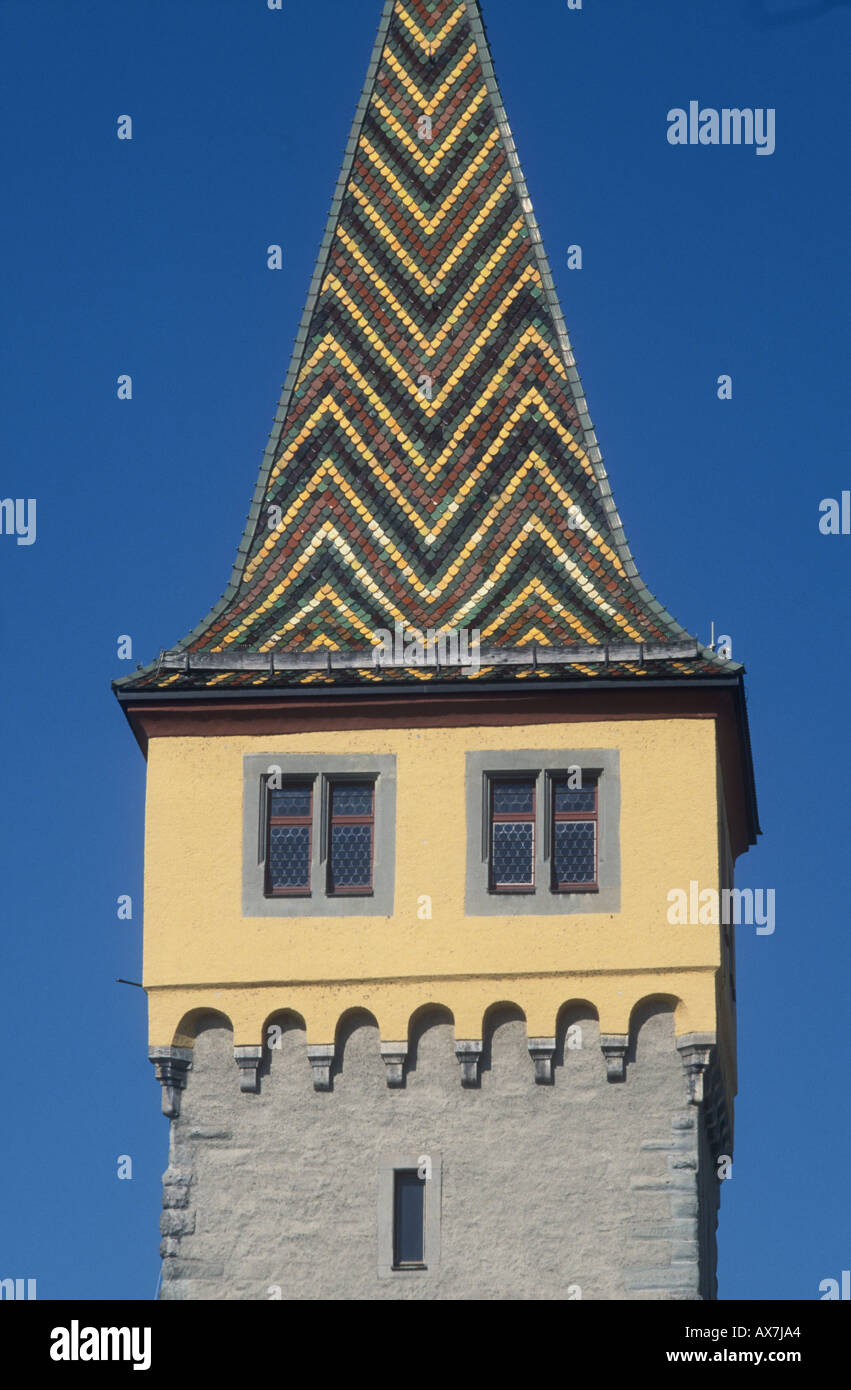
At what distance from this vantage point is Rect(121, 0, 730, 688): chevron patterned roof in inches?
1651

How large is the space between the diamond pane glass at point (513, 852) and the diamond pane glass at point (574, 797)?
338 mm

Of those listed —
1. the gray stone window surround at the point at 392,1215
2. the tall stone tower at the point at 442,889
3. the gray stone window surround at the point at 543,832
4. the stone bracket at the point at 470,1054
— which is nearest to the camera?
the gray stone window surround at the point at 392,1215

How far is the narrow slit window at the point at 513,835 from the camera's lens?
40.4m

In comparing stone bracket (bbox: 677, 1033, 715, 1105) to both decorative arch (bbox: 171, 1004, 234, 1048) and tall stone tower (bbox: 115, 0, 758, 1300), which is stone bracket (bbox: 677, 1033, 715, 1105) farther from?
decorative arch (bbox: 171, 1004, 234, 1048)

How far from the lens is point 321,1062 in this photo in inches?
1577

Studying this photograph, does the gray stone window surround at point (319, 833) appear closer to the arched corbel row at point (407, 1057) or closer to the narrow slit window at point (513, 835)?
the narrow slit window at point (513, 835)

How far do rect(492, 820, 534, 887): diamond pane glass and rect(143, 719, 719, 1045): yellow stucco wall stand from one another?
316 mm

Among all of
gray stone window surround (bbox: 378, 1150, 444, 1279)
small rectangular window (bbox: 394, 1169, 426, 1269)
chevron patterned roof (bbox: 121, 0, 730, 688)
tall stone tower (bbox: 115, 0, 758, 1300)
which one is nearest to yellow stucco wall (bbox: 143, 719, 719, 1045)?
tall stone tower (bbox: 115, 0, 758, 1300)

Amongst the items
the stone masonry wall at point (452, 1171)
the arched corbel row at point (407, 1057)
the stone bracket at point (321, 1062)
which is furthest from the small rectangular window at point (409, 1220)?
the stone bracket at point (321, 1062)

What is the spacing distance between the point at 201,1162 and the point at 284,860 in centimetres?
276

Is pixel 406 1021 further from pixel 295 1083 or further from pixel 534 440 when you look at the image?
pixel 534 440

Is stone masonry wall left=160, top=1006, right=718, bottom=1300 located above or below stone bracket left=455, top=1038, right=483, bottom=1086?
below

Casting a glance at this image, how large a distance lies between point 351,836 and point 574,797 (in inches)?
77.7
